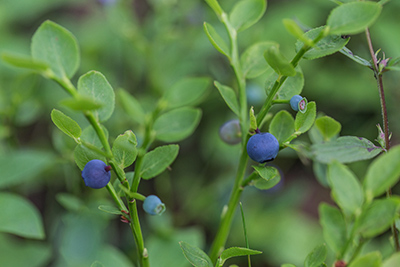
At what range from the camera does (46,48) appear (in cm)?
67

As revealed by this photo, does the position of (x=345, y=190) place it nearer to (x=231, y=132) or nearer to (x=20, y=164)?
(x=231, y=132)

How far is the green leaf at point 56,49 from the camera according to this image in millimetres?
661

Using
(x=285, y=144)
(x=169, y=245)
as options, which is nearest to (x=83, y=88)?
(x=285, y=144)

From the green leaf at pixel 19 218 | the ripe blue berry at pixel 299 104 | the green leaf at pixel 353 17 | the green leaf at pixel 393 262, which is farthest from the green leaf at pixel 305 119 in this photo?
the green leaf at pixel 19 218

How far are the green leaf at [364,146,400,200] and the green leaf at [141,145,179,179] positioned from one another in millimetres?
359

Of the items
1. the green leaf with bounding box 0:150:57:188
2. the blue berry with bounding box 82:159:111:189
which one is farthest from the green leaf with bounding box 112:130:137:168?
the green leaf with bounding box 0:150:57:188

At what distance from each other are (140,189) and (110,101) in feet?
4.01

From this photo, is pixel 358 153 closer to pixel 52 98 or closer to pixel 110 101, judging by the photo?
pixel 110 101

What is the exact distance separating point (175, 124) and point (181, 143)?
1.09 meters

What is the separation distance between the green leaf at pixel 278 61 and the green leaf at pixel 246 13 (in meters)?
0.23

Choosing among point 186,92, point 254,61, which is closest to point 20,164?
point 186,92

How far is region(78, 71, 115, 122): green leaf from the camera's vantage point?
696mm

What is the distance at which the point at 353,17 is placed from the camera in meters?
0.60

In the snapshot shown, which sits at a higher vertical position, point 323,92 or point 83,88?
point 83,88
